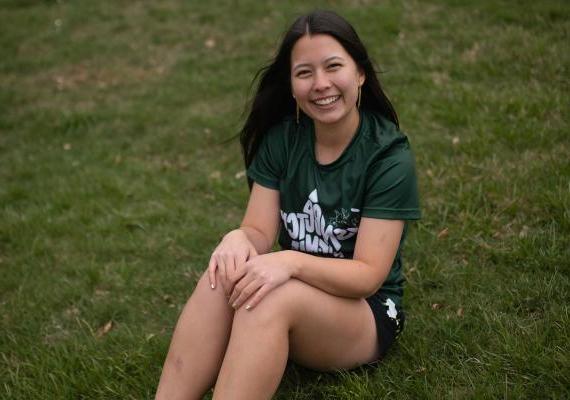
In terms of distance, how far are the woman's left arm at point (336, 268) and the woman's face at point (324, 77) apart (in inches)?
17.9

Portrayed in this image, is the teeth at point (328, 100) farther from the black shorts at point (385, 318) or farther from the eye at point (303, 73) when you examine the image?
the black shorts at point (385, 318)

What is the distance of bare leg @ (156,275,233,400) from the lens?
2285 mm

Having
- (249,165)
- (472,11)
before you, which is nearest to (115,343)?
(249,165)

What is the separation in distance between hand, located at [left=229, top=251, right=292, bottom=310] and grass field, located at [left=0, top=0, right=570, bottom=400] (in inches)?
23.1

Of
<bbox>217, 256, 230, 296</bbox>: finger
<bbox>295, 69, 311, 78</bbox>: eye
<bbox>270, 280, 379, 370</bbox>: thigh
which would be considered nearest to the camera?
<bbox>270, 280, 379, 370</bbox>: thigh

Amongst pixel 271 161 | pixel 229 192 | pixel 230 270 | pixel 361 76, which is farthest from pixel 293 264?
pixel 229 192

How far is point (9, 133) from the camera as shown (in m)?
Result: 6.20

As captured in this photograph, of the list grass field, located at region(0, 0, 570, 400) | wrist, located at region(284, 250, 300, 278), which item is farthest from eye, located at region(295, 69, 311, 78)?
grass field, located at region(0, 0, 570, 400)

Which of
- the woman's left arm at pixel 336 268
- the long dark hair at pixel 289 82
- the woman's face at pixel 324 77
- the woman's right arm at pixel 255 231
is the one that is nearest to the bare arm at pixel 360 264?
the woman's left arm at pixel 336 268

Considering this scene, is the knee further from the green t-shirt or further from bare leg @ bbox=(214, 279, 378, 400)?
the green t-shirt

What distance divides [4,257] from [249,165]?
7.40ft

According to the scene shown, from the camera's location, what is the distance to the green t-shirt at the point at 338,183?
2.32 metres

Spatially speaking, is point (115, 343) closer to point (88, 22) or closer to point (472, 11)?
point (472, 11)

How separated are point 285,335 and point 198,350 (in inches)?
14.1
